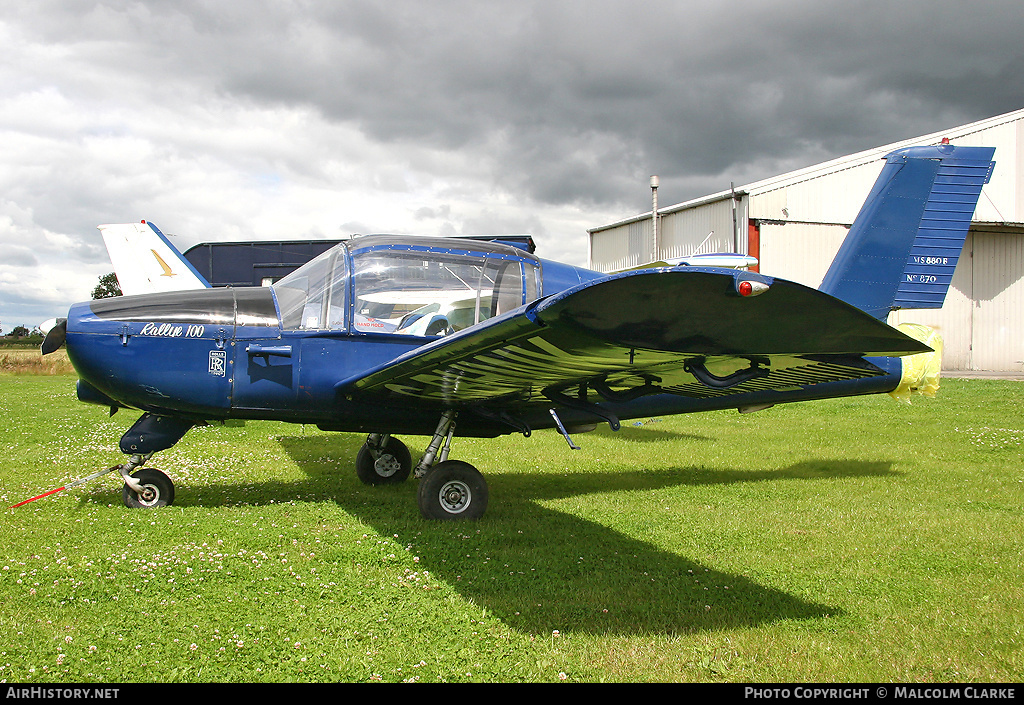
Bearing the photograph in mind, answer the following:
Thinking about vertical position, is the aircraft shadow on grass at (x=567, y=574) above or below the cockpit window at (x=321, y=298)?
below

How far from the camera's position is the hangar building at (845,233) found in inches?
750

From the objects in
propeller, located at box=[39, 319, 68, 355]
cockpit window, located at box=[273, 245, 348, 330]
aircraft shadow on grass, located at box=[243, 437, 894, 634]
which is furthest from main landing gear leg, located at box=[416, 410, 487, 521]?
propeller, located at box=[39, 319, 68, 355]

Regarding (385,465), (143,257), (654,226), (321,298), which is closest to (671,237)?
(654,226)

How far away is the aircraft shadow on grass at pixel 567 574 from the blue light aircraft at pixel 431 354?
521 millimetres

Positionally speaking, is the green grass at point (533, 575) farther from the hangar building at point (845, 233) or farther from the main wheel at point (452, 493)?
the hangar building at point (845, 233)

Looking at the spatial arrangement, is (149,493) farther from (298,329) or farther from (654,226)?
(654,226)

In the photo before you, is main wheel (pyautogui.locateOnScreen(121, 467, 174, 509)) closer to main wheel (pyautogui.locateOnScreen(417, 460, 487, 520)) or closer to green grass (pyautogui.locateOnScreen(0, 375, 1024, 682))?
green grass (pyautogui.locateOnScreen(0, 375, 1024, 682))

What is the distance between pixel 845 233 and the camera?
2036cm

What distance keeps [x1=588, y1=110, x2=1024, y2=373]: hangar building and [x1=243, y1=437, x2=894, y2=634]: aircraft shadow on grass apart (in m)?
14.2

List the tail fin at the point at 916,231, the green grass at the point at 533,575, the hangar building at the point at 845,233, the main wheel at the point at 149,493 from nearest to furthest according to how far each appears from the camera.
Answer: the green grass at the point at 533,575, the main wheel at the point at 149,493, the tail fin at the point at 916,231, the hangar building at the point at 845,233

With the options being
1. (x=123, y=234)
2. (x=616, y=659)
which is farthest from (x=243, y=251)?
(x=616, y=659)

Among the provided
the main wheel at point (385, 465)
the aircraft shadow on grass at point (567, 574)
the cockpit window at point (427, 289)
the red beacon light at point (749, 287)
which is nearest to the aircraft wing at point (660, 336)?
the red beacon light at point (749, 287)

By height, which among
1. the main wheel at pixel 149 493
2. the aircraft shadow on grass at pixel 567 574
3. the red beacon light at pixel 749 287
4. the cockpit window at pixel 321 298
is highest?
the cockpit window at pixel 321 298

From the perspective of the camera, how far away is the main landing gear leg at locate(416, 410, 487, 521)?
5.50 metres
